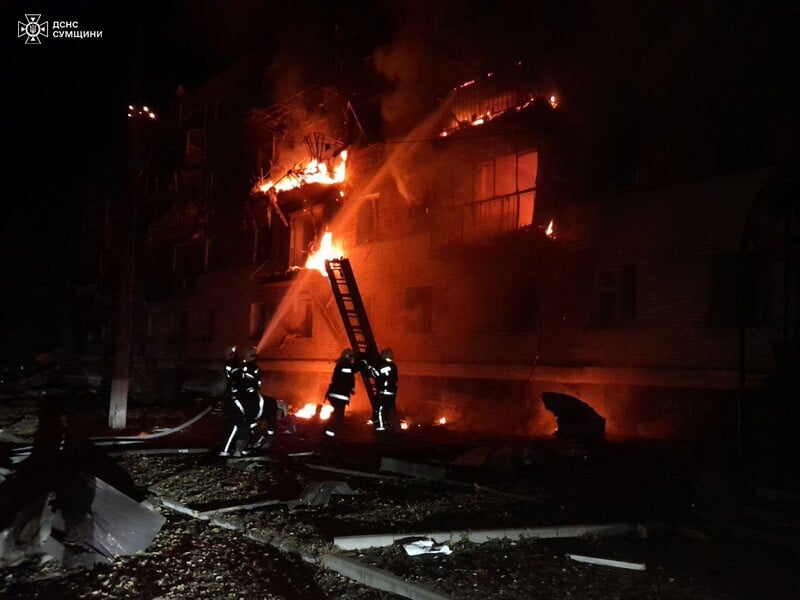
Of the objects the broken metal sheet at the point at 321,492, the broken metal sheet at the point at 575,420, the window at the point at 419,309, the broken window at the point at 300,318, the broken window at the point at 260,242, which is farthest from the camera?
the broken window at the point at 260,242

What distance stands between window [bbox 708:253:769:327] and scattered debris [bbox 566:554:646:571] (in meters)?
7.04

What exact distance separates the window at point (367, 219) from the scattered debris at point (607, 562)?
13484mm

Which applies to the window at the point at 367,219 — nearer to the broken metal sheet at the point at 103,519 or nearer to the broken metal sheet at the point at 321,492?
the broken metal sheet at the point at 321,492

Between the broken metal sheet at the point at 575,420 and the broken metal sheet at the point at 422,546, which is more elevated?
the broken metal sheet at the point at 575,420

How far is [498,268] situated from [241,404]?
24.5 ft

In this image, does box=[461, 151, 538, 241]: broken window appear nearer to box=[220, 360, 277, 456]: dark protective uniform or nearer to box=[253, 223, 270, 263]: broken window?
box=[220, 360, 277, 456]: dark protective uniform

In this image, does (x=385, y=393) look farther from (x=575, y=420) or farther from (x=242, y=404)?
(x=575, y=420)

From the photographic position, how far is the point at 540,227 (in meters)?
13.1

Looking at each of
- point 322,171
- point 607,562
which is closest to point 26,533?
point 607,562

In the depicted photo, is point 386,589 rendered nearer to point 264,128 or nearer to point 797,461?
point 797,461

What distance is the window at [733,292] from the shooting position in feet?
34.9

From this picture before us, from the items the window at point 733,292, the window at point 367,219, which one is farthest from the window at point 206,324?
the window at point 733,292

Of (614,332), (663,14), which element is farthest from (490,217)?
(663,14)

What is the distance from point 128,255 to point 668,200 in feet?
33.1
